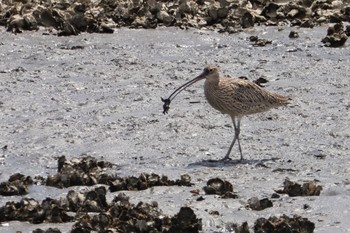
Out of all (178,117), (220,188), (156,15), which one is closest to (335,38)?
(156,15)

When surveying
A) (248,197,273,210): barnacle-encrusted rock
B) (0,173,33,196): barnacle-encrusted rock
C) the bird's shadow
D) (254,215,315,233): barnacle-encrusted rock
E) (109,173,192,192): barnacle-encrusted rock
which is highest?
(254,215,315,233): barnacle-encrusted rock

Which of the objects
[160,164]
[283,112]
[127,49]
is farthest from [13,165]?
[127,49]

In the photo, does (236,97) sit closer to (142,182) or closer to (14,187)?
(142,182)

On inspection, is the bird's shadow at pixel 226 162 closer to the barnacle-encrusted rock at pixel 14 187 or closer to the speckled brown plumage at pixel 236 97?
the speckled brown plumage at pixel 236 97

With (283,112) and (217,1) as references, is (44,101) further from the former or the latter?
(217,1)

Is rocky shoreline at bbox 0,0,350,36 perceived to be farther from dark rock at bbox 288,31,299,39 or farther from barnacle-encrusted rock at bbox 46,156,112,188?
barnacle-encrusted rock at bbox 46,156,112,188

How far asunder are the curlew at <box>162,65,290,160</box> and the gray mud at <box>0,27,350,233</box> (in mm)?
341

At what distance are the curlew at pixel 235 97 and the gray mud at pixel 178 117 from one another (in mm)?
341

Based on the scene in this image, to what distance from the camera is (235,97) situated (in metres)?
12.4

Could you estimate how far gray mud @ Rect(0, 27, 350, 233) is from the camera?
1062 cm

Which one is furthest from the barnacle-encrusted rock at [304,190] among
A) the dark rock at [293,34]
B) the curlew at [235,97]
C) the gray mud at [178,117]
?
the dark rock at [293,34]

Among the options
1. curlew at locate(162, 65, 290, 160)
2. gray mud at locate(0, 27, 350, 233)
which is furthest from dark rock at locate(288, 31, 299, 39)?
curlew at locate(162, 65, 290, 160)

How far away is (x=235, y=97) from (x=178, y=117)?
112cm

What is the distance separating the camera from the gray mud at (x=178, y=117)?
10617 millimetres
